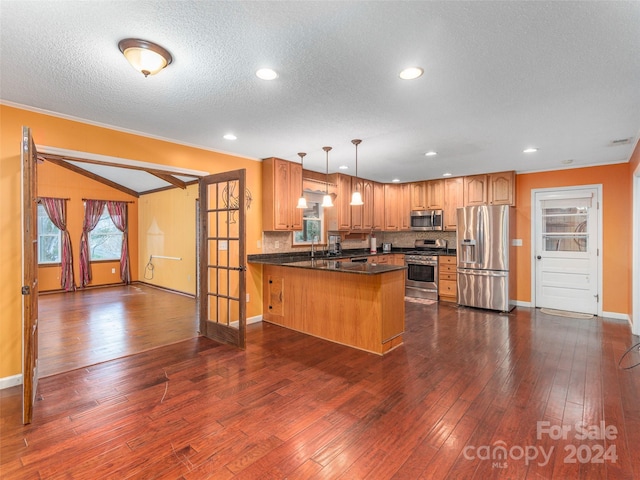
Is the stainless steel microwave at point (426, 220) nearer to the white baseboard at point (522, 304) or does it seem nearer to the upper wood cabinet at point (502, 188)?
the upper wood cabinet at point (502, 188)

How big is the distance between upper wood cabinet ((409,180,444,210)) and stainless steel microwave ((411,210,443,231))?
93mm

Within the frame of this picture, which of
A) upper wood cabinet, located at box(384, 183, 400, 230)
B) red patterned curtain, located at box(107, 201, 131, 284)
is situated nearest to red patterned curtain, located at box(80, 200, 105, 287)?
red patterned curtain, located at box(107, 201, 131, 284)

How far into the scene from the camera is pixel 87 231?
7.92m

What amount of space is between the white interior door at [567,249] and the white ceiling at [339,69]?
1937 millimetres

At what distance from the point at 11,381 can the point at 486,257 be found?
645 cm

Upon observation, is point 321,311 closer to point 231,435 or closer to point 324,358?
point 324,358

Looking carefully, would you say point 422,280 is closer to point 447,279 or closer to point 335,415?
point 447,279

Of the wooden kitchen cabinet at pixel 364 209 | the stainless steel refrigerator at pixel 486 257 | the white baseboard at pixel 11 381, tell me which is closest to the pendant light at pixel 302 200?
the wooden kitchen cabinet at pixel 364 209

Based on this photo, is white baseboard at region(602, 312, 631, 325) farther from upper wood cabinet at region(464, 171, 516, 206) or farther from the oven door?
the oven door

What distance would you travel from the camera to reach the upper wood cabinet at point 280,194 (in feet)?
15.8

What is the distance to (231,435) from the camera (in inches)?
83.9

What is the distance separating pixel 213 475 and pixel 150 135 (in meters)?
3.46

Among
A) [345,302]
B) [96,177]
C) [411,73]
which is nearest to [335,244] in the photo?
[345,302]

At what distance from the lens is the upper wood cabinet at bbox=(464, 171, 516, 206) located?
5773 mm
